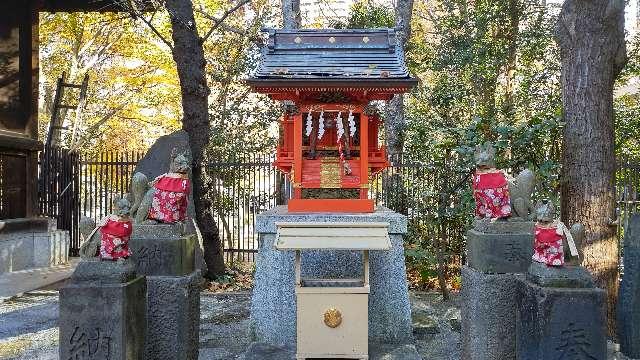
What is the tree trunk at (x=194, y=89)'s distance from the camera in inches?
405

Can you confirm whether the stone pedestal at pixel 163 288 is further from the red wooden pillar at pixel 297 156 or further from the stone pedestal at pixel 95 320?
the red wooden pillar at pixel 297 156

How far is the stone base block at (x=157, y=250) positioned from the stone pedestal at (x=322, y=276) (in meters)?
1.76

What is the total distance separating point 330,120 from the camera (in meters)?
8.05

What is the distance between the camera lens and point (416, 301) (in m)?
9.52

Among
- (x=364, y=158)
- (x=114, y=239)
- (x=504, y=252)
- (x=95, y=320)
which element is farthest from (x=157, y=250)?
(x=504, y=252)

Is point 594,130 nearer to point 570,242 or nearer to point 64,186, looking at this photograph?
point 570,242

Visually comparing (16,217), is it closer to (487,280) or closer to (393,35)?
(393,35)

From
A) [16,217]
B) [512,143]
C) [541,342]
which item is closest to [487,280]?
[541,342]

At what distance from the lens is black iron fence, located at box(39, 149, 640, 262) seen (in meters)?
11.5

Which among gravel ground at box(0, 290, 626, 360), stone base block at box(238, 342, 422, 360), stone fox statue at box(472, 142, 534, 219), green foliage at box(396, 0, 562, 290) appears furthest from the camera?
green foliage at box(396, 0, 562, 290)

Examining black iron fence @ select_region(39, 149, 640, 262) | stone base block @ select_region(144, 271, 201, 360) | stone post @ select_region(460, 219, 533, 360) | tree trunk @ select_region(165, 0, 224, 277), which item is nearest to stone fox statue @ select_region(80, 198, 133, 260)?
stone base block @ select_region(144, 271, 201, 360)

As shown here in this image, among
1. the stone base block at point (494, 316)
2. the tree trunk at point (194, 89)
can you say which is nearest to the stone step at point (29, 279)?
the tree trunk at point (194, 89)

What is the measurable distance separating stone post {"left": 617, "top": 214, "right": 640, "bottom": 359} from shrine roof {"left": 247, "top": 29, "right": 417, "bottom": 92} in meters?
3.40

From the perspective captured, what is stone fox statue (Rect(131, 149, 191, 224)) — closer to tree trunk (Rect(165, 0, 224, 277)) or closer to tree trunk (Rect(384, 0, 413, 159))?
tree trunk (Rect(165, 0, 224, 277))
